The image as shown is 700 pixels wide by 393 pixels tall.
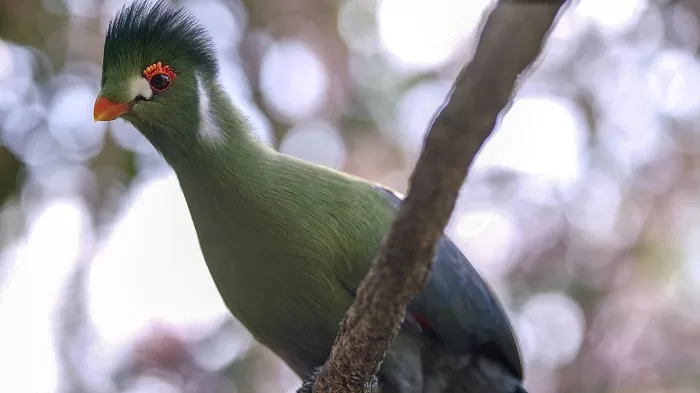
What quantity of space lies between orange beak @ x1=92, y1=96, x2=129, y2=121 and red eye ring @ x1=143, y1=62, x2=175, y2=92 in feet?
0.43

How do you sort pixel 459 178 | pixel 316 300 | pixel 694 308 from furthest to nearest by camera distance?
pixel 694 308 → pixel 316 300 → pixel 459 178

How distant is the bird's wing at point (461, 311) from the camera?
269cm

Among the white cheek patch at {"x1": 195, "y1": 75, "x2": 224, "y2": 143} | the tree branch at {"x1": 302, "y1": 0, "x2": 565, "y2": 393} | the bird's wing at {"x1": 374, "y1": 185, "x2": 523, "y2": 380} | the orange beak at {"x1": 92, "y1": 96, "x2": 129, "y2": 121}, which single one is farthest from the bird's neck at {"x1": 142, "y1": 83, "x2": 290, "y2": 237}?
the tree branch at {"x1": 302, "y1": 0, "x2": 565, "y2": 393}

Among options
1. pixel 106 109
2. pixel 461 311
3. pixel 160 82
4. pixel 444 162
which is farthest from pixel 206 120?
pixel 444 162

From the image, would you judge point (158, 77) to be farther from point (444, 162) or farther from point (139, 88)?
point (444, 162)

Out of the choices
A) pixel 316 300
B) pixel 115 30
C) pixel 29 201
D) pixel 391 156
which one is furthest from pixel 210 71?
pixel 391 156

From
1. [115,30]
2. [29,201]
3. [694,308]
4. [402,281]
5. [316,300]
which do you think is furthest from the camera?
[694,308]

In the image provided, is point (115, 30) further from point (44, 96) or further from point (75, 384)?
point (75, 384)

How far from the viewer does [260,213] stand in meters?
2.44

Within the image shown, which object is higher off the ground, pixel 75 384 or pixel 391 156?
pixel 391 156

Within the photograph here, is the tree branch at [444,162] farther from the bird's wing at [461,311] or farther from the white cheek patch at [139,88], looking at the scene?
the white cheek patch at [139,88]

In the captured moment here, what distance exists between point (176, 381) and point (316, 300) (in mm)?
3178

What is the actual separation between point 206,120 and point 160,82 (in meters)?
0.21

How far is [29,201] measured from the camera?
5.05 meters
